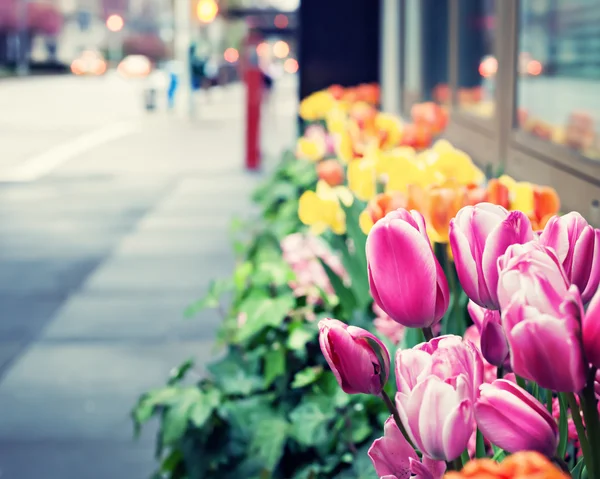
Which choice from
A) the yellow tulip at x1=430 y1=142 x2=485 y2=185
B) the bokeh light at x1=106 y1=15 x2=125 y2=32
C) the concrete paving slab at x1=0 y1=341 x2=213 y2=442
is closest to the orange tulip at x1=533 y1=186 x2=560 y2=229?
the yellow tulip at x1=430 y1=142 x2=485 y2=185

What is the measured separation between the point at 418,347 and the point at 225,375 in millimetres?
1783

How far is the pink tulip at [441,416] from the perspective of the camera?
0.76m

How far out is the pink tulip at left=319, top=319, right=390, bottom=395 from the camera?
0.84 m

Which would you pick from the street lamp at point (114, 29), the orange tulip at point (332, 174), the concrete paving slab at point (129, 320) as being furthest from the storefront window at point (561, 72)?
the street lamp at point (114, 29)

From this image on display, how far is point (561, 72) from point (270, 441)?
1.55 meters

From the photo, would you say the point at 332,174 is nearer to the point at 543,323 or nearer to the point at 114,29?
the point at 543,323

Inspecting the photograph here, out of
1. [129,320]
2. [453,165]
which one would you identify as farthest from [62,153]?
[453,165]

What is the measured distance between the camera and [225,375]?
8.50 ft

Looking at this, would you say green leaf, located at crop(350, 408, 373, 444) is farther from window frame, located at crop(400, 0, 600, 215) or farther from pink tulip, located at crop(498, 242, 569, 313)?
pink tulip, located at crop(498, 242, 569, 313)

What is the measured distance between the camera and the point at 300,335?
2531 millimetres

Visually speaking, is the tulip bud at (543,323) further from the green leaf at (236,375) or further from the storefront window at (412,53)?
the storefront window at (412,53)

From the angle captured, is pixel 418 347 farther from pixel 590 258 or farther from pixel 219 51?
pixel 219 51

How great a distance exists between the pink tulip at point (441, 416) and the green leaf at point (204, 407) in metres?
1.60

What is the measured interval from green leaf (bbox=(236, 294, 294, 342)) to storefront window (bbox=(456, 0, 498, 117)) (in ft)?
5.30
